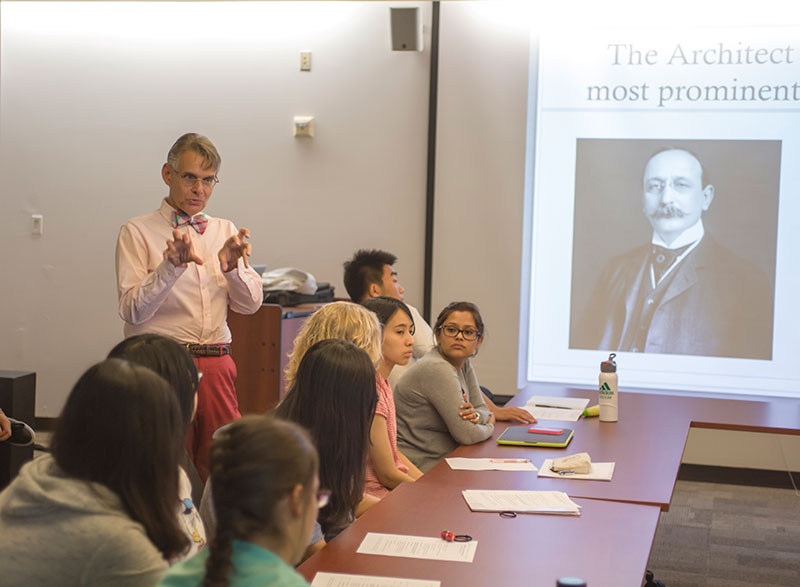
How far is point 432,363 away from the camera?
10.4ft

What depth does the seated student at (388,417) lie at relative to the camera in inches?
103

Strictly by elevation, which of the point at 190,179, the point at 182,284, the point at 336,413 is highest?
the point at 190,179

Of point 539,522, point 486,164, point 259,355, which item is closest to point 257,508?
point 539,522

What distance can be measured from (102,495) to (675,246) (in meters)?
4.37

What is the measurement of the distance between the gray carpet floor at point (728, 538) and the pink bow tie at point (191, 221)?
232cm

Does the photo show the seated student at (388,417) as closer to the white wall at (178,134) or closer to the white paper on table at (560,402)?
the white paper on table at (560,402)

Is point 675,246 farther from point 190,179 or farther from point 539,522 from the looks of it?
point 539,522

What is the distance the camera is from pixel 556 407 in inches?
148

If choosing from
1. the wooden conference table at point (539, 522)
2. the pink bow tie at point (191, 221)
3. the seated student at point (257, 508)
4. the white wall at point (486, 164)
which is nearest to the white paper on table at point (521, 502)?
the wooden conference table at point (539, 522)

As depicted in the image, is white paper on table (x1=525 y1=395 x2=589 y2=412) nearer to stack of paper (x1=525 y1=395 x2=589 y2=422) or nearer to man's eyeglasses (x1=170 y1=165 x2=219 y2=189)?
stack of paper (x1=525 y1=395 x2=589 y2=422)

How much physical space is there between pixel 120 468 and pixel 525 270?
4.16 metres

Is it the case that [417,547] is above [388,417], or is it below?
below

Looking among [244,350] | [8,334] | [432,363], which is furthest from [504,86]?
[8,334]

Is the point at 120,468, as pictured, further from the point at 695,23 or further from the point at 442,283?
the point at 695,23
